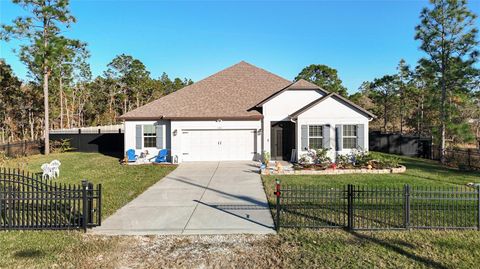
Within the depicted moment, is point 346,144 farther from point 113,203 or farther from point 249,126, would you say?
point 113,203

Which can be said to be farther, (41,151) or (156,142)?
(41,151)

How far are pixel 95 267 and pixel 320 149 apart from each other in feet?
46.2

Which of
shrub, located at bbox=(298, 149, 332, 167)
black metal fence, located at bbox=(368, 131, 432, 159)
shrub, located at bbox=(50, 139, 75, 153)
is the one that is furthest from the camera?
shrub, located at bbox=(50, 139, 75, 153)

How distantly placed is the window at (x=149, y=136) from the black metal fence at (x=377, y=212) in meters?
12.5

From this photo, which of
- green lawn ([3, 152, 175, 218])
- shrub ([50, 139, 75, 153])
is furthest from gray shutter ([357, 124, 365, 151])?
shrub ([50, 139, 75, 153])

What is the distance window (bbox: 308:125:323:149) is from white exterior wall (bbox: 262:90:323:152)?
6.40ft

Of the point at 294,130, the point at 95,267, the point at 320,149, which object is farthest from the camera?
the point at 294,130

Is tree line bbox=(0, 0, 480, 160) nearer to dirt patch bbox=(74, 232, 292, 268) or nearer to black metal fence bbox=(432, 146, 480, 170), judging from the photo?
black metal fence bbox=(432, 146, 480, 170)

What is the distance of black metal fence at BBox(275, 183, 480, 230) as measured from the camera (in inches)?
271

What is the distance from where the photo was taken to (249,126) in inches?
751

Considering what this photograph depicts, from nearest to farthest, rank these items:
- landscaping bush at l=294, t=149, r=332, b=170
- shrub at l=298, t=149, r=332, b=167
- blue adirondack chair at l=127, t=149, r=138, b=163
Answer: landscaping bush at l=294, t=149, r=332, b=170 → shrub at l=298, t=149, r=332, b=167 → blue adirondack chair at l=127, t=149, r=138, b=163

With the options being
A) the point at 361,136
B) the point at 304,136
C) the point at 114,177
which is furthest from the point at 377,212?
the point at 114,177

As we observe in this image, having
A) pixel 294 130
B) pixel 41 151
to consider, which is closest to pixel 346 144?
pixel 294 130

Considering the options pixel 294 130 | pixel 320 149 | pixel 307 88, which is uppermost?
pixel 307 88
